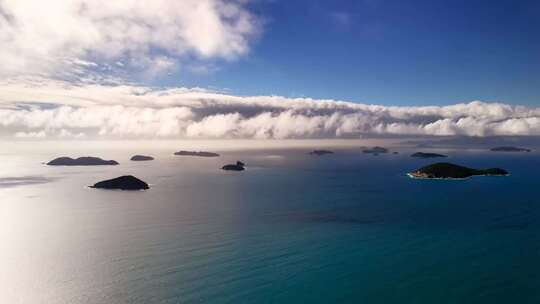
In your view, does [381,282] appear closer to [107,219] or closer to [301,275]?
[301,275]

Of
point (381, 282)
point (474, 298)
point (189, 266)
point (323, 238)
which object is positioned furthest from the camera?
point (323, 238)

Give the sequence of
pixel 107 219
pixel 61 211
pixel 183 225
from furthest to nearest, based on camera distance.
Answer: pixel 61 211
pixel 107 219
pixel 183 225

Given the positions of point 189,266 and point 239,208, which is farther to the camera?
point 239,208

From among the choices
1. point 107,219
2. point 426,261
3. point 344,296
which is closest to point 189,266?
point 344,296

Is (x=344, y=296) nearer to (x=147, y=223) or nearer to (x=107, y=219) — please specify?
(x=147, y=223)

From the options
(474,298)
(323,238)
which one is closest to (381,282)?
(474,298)

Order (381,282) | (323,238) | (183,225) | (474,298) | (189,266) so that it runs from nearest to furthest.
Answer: (474,298) → (381,282) → (189,266) → (323,238) → (183,225)

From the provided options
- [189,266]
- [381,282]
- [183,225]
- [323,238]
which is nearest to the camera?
[381,282]

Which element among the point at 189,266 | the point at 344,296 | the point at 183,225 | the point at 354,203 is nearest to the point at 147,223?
the point at 183,225

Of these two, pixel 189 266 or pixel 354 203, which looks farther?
pixel 354 203
